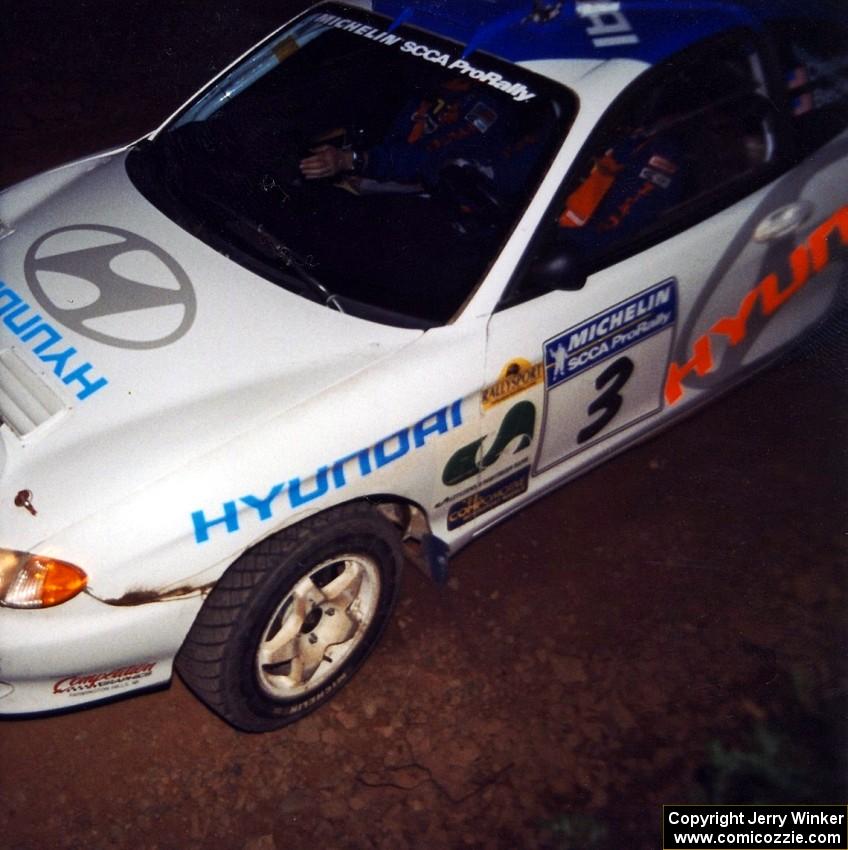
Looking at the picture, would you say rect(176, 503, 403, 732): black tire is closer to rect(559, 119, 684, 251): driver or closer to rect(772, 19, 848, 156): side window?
rect(559, 119, 684, 251): driver

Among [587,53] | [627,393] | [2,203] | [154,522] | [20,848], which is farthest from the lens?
[2,203]

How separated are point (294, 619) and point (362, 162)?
1.74 meters

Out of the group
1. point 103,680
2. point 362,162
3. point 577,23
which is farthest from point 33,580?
point 577,23

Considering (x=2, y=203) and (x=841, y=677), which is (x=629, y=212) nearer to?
(x=841, y=677)

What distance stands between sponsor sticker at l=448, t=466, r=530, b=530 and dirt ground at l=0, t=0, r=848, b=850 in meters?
0.56

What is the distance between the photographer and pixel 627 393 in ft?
10.3

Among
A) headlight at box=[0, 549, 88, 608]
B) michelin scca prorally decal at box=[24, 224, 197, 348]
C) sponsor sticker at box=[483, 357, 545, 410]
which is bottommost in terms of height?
sponsor sticker at box=[483, 357, 545, 410]

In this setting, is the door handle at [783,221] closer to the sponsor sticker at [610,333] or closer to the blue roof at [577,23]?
the sponsor sticker at [610,333]

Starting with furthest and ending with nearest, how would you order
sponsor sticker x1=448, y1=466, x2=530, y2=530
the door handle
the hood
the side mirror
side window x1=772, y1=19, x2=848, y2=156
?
side window x1=772, y1=19, x2=848, y2=156 → the door handle → sponsor sticker x1=448, y1=466, x2=530, y2=530 → the side mirror → the hood

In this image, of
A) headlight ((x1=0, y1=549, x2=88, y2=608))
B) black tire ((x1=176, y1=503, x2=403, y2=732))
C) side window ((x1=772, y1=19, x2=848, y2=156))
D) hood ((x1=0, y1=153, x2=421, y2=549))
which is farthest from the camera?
side window ((x1=772, y1=19, x2=848, y2=156))

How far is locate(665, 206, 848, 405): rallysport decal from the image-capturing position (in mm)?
3287

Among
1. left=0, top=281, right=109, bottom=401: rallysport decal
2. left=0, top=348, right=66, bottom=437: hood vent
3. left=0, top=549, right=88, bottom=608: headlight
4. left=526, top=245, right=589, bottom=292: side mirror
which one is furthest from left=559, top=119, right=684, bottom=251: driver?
left=0, top=549, right=88, bottom=608: headlight

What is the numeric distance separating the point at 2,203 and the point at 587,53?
7.06ft

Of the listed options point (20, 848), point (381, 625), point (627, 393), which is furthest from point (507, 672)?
point (20, 848)
